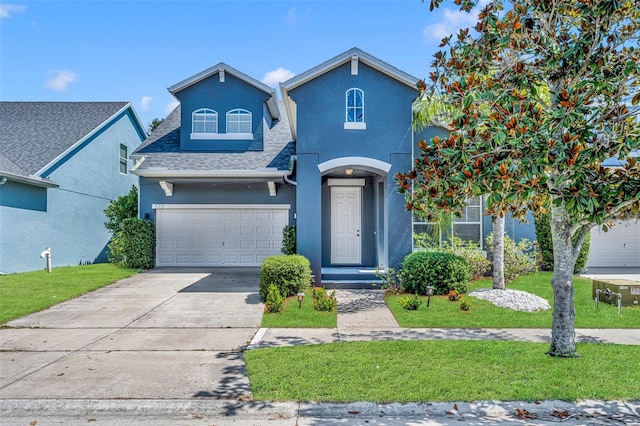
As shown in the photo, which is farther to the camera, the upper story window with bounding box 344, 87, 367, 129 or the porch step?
the upper story window with bounding box 344, 87, 367, 129

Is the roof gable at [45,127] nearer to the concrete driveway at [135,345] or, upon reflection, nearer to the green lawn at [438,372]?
the concrete driveway at [135,345]

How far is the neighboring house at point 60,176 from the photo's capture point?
45.4ft

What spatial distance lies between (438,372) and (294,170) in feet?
31.8

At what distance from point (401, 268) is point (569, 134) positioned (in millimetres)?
6719

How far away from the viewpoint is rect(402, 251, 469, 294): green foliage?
9797mm

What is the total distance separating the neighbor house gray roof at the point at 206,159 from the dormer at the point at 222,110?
1.30 feet

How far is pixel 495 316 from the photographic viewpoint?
26.2ft

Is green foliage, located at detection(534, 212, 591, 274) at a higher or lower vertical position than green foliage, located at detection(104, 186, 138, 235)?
lower

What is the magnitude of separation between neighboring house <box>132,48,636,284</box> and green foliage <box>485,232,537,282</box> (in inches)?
23.2

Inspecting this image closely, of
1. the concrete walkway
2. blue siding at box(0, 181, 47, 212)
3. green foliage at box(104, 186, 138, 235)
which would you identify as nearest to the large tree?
the concrete walkway

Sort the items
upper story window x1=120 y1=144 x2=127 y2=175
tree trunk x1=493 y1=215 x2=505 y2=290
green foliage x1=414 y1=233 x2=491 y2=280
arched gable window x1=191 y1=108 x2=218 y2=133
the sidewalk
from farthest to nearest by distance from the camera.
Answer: upper story window x1=120 y1=144 x2=127 y2=175, arched gable window x1=191 y1=108 x2=218 y2=133, green foliage x1=414 y1=233 x2=491 y2=280, tree trunk x1=493 y1=215 x2=505 y2=290, the sidewalk

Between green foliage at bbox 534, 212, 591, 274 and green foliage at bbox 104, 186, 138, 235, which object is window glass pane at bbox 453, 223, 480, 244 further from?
green foliage at bbox 104, 186, 138, 235

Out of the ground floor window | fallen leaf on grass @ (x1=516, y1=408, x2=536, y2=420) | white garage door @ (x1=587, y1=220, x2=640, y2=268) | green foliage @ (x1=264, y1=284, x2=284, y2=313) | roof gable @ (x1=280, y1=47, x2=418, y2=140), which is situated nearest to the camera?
fallen leaf on grass @ (x1=516, y1=408, x2=536, y2=420)

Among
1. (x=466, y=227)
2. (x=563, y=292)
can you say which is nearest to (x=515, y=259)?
(x=466, y=227)
